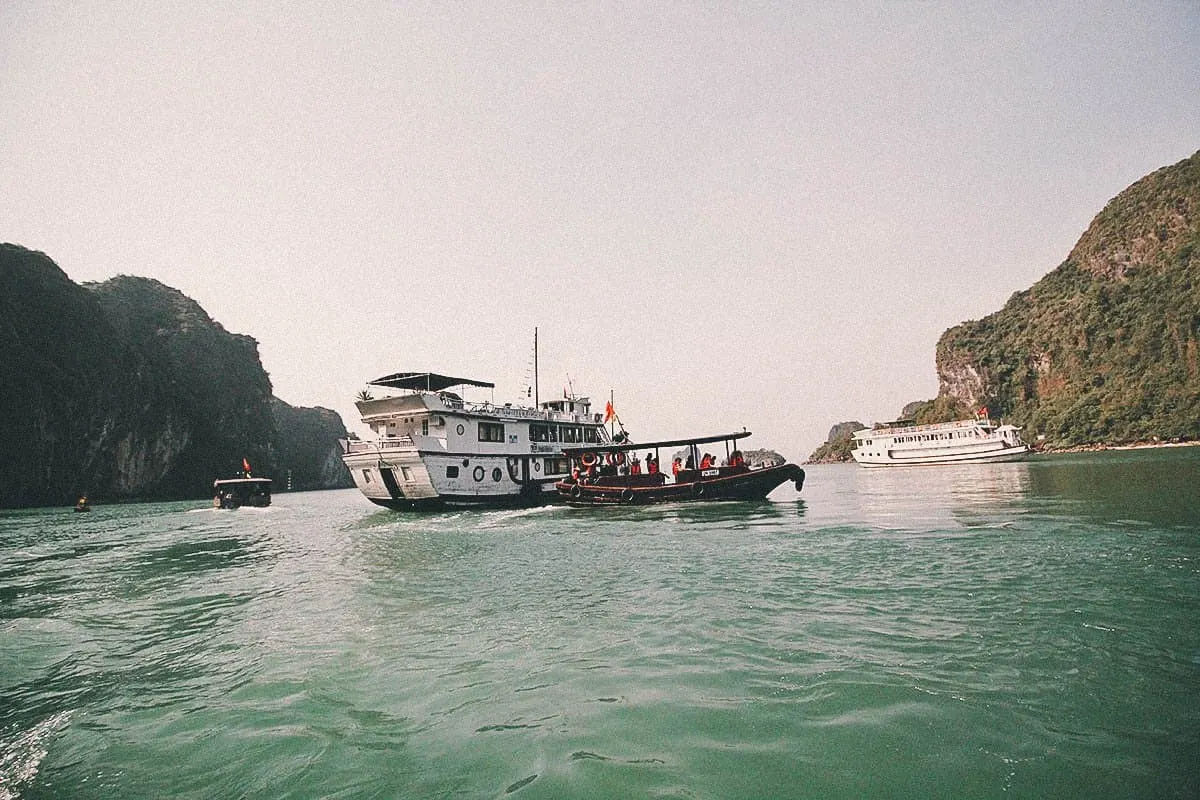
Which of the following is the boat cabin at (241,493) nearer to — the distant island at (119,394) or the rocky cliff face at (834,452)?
the distant island at (119,394)

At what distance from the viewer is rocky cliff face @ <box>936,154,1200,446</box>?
77500 mm

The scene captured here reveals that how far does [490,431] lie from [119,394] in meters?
72.9

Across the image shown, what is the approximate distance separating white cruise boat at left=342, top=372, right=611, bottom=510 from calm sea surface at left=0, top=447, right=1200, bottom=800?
14.4 m

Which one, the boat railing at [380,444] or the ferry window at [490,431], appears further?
the ferry window at [490,431]

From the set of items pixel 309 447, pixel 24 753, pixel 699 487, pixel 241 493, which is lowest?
pixel 24 753

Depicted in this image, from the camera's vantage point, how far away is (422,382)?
30.3 metres

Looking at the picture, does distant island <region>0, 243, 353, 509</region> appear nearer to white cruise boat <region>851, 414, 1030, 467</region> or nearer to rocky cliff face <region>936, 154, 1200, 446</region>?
white cruise boat <region>851, 414, 1030, 467</region>

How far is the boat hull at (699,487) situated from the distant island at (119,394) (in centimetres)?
6887

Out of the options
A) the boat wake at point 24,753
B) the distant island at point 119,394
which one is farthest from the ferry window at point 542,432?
the distant island at point 119,394

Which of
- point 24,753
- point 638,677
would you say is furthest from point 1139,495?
point 24,753

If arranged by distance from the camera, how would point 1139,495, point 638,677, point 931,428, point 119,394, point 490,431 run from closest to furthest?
point 638,677, point 1139,495, point 490,431, point 931,428, point 119,394

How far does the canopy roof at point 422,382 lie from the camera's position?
97.0 ft

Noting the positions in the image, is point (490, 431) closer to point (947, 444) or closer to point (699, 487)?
point (699, 487)

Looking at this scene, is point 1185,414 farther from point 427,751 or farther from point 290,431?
point 290,431
